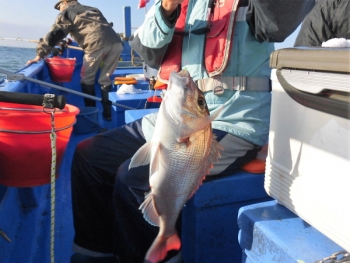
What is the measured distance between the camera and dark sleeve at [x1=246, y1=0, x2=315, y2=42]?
1.40 meters

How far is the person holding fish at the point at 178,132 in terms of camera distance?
3.99ft

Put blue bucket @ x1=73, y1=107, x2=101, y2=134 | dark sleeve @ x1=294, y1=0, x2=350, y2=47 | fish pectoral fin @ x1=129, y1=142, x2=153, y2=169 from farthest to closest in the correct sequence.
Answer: blue bucket @ x1=73, y1=107, x2=101, y2=134
dark sleeve @ x1=294, y1=0, x2=350, y2=47
fish pectoral fin @ x1=129, y1=142, x2=153, y2=169

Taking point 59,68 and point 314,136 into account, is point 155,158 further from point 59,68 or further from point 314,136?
point 59,68

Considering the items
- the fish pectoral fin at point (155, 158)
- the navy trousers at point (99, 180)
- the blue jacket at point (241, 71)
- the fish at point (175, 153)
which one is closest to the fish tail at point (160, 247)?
the fish at point (175, 153)

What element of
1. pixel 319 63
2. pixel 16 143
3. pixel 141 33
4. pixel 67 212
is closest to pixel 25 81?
pixel 67 212

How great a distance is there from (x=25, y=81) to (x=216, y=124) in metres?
2.61

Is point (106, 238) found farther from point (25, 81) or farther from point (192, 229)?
point (25, 81)

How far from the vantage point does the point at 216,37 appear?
1738 millimetres

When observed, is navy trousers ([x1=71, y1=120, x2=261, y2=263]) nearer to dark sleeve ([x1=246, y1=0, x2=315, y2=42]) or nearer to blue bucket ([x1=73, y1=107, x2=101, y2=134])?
dark sleeve ([x1=246, y1=0, x2=315, y2=42])

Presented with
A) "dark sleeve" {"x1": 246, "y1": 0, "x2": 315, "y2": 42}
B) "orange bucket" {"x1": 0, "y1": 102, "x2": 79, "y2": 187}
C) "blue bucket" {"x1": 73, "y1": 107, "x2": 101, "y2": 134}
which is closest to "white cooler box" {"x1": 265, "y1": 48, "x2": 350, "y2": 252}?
"dark sleeve" {"x1": 246, "y1": 0, "x2": 315, "y2": 42}

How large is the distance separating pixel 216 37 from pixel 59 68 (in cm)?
442

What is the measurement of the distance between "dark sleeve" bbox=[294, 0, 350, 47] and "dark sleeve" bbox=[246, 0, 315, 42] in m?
1.53

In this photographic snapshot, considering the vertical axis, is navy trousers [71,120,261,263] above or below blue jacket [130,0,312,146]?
below

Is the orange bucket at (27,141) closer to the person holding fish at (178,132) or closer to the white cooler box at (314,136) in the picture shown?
the person holding fish at (178,132)
